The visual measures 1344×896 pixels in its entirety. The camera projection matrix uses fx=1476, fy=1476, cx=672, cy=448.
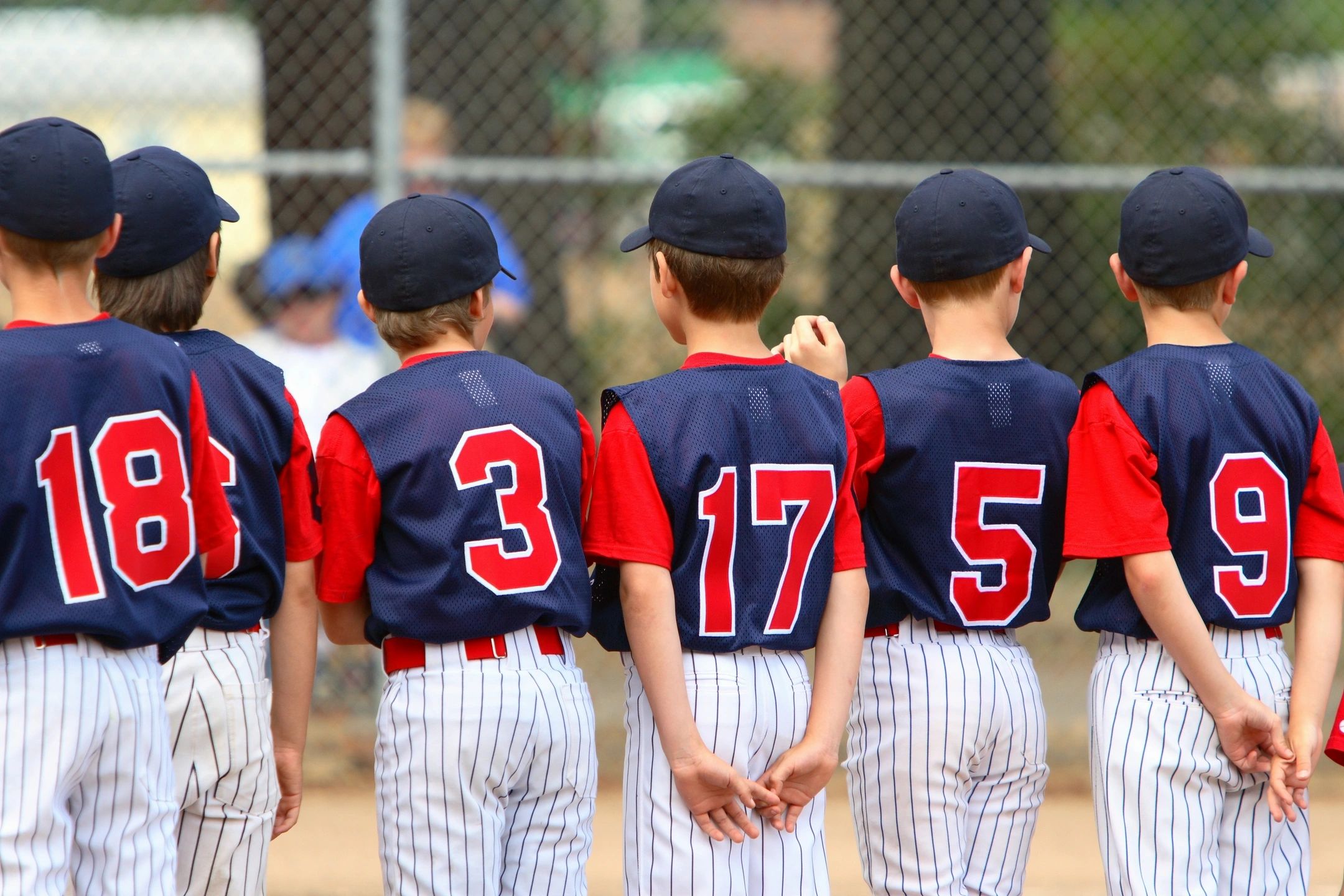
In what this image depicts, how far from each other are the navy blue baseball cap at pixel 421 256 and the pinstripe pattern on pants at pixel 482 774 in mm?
624

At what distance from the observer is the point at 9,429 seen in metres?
2.20

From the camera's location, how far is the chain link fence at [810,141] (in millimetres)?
5582

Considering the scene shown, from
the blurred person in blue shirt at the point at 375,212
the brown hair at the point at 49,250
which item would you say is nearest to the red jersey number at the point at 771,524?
the brown hair at the point at 49,250

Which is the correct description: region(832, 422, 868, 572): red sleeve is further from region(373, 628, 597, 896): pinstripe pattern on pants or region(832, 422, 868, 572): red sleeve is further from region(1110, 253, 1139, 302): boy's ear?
region(1110, 253, 1139, 302): boy's ear

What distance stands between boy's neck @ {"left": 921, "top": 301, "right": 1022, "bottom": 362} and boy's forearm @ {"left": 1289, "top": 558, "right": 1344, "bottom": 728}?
71 cm

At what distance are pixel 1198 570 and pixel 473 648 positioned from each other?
1.32m

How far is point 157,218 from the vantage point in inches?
100

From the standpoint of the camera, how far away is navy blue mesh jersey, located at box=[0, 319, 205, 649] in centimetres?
221

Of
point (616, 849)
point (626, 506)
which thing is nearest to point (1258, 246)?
point (626, 506)

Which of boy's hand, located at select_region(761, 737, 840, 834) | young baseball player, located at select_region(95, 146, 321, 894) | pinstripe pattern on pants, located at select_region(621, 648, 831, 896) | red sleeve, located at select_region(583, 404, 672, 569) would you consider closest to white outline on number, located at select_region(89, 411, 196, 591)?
young baseball player, located at select_region(95, 146, 321, 894)

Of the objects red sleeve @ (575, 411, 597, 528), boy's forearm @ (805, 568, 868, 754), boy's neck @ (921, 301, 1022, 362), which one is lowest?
boy's forearm @ (805, 568, 868, 754)

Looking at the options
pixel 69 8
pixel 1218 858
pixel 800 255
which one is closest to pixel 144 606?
pixel 1218 858

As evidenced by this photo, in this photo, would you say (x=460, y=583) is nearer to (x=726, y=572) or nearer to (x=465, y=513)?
(x=465, y=513)

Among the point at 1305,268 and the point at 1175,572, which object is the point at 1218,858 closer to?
the point at 1175,572
